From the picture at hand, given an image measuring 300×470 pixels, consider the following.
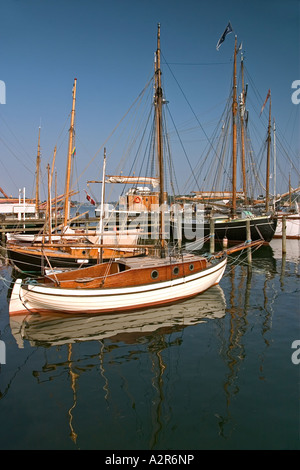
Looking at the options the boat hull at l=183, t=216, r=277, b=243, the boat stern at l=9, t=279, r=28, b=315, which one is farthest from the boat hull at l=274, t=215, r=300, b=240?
the boat stern at l=9, t=279, r=28, b=315

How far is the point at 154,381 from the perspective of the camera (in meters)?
8.35

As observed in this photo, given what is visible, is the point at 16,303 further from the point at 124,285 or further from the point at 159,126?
the point at 159,126

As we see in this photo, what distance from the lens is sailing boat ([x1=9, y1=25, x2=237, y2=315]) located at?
12633 mm

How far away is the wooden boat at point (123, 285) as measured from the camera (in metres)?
12.6

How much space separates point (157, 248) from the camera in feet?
53.8

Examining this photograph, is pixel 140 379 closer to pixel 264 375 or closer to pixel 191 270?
pixel 264 375

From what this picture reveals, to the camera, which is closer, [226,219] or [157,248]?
[157,248]

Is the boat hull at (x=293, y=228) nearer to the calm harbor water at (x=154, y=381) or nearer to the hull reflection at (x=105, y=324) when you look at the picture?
the calm harbor water at (x=154, y=381)

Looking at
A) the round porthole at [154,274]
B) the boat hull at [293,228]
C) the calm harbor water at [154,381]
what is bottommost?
the calm harbor water at [154,381]

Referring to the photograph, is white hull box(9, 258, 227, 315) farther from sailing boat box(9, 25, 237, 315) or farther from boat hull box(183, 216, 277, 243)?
boat hull box(183, 216, 277, 243)

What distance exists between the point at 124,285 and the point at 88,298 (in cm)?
177

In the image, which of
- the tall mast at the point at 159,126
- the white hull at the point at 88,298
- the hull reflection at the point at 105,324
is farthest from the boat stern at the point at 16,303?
the tall mast at the point at 159,126
